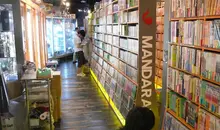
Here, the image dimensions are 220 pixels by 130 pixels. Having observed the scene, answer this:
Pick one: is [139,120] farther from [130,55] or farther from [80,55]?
[80,55]

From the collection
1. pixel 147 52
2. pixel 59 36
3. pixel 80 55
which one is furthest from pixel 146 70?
pixel 59 36

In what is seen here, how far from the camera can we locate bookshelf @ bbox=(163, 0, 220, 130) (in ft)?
6.93

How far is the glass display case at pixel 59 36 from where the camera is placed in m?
12.4

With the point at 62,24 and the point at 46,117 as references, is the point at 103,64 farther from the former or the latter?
the point at 62,24

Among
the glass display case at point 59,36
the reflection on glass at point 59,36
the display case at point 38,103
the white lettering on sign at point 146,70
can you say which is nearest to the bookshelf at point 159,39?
the white lettering on sign at point 146,70

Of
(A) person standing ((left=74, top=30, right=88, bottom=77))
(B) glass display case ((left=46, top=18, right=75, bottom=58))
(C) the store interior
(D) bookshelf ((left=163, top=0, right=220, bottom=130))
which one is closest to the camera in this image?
(D) bookshelf ((left=163, top=0, right=220, bottom=130))

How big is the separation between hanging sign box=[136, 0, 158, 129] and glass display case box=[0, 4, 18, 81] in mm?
2363

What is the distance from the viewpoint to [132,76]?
4.23 m

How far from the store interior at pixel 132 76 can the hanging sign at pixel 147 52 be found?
0.05ft

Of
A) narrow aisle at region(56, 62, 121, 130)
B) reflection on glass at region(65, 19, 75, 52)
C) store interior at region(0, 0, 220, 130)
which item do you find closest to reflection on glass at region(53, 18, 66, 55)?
reflection on glass at region(65, 19, 75, 52)

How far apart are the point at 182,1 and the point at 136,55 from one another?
1.47 metres

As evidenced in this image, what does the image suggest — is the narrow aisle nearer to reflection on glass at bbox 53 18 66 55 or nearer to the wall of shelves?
the wall of shelves

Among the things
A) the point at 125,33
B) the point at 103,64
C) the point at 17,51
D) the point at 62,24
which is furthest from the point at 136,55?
the point at 62,24

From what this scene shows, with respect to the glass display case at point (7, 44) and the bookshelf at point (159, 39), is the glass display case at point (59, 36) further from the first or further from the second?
the glass display case at point (7, 44)
